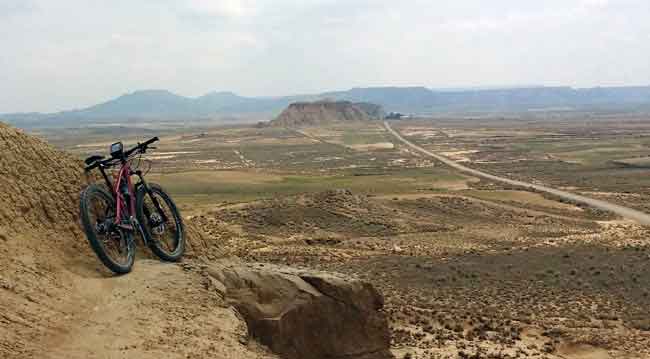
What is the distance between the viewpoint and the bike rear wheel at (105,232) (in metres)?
10.5

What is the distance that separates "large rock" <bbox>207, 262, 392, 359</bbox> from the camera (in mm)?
11867

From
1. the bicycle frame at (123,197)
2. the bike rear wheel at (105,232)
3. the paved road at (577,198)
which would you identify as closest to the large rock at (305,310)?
the bike rear wheel at (105,232)

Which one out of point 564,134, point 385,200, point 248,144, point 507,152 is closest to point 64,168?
point 385,200

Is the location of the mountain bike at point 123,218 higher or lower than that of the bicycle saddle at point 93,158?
lower

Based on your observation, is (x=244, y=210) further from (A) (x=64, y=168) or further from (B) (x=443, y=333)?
(A) (x=64, y=168)

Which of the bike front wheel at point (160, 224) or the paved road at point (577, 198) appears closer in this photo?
the bike front wheel at point (160, 224)

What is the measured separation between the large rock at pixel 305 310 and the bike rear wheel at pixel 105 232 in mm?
1765

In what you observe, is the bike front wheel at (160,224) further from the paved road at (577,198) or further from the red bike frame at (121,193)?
the paved road at (577,198)

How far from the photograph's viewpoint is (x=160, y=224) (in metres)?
12.7

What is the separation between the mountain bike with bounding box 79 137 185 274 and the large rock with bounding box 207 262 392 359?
1.42 metres

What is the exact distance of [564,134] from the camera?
15462 cm

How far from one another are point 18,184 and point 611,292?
79.2 feet

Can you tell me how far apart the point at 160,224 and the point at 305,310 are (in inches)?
147

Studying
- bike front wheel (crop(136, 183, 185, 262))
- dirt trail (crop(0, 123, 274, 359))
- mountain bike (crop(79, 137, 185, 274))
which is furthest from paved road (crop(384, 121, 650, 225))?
dirt trail (crop(0, 123, 274, 359))
